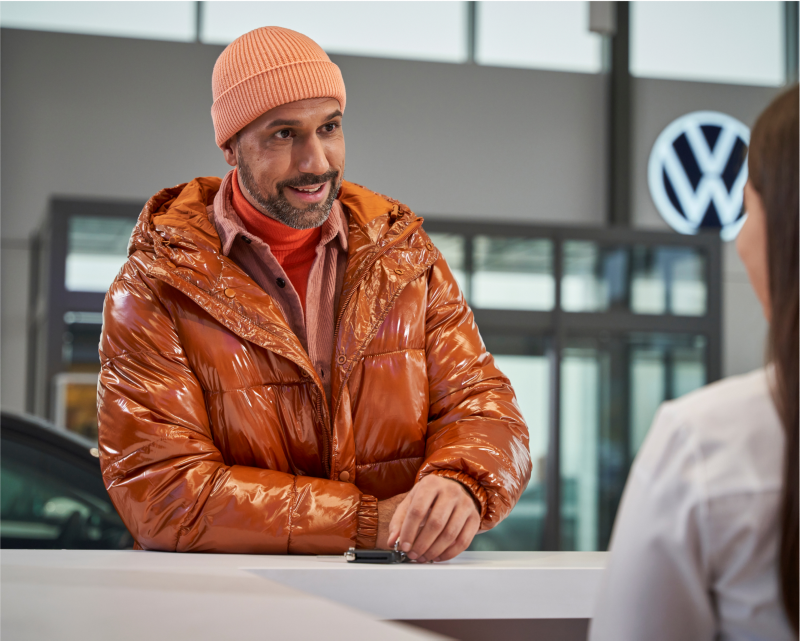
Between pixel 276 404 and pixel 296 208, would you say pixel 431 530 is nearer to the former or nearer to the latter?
pixel 276 404

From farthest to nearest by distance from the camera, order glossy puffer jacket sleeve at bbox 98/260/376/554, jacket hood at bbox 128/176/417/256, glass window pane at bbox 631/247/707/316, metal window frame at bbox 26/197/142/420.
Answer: glass window pane at bbox 631/247/707/316 → metal window frame at bbox 26/197/142/420 → jacket hood at bbox 128/176/417/256 → glossy puffer jacket sleeve at bbox 98/260/376/554

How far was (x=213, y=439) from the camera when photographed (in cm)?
153

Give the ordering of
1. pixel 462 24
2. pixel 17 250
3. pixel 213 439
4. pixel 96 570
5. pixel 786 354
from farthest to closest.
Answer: pixel 462 24, pixel 17 250, pixel 213 439, pixel 96 570, pixel 786 354

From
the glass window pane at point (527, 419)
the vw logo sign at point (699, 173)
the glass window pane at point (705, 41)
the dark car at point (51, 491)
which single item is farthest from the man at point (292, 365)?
the glass window pane at point (705, 41)

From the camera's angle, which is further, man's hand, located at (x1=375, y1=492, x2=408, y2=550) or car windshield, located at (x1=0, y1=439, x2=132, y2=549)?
car windshield, located at (x1=0, y1=439, x2=132, y2=549)

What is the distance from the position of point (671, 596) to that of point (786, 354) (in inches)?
7.5

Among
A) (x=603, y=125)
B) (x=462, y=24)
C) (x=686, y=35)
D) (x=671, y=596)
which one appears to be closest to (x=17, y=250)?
(x=462, y=24)

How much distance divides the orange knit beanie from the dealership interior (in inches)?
162

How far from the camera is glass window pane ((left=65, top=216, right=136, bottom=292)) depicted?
5625 millimetres

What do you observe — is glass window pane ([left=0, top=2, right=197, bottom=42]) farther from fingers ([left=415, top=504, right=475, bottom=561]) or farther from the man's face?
fingers ([left=415, top=504, right=475, bottom=561])

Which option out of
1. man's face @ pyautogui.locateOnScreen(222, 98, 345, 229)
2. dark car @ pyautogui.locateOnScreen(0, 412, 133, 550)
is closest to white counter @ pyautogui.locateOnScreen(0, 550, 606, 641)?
man's face @ pyautogui.locateOnScreen(222, 98, 345, 229)

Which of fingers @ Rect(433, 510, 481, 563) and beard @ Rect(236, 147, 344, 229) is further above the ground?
beard @ Rect(236, 147, 344, 229)

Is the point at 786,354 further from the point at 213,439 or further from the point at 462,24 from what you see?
the point at 462,24

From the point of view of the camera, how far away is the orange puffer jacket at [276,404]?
54.2 inches
